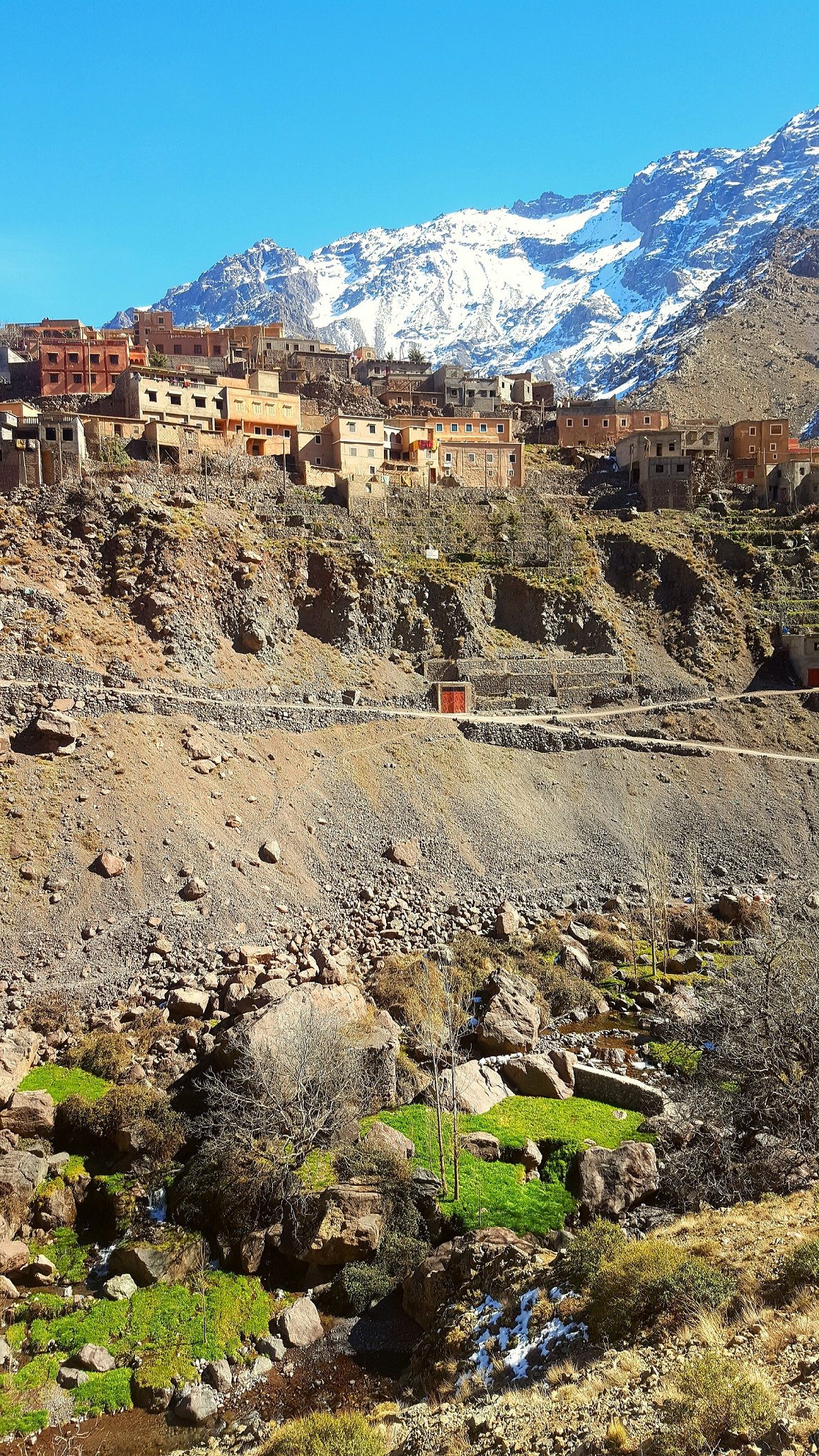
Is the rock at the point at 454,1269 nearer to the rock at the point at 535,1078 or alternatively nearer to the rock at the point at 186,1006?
the rock at the point at 535,1078

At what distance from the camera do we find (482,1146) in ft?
77.0

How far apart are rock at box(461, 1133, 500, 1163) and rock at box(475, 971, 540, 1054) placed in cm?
505

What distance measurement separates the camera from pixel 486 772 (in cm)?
4406

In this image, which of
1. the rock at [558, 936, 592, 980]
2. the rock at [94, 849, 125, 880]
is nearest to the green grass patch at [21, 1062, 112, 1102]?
the rock at [94, 849, 125, 880]

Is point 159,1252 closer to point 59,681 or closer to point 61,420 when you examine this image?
point 59,681

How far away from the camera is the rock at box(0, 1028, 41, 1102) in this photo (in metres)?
25.0

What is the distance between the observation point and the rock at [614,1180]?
21.2 m

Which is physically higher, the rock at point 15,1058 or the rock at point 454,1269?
the rock at point 15,1058

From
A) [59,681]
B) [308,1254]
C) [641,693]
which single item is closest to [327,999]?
[308,1254]

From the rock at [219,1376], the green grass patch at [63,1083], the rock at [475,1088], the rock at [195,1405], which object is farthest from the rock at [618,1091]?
the green grass patch at [63,1083]

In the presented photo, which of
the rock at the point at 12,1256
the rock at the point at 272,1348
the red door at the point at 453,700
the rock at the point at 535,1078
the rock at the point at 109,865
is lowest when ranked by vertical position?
the rock at the point at 272,1348

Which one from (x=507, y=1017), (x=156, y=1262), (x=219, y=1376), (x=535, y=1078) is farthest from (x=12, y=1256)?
(x=507, y=1017)

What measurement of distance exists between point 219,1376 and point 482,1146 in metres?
7.84

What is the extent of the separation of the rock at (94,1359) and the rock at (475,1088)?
974 centimetres
